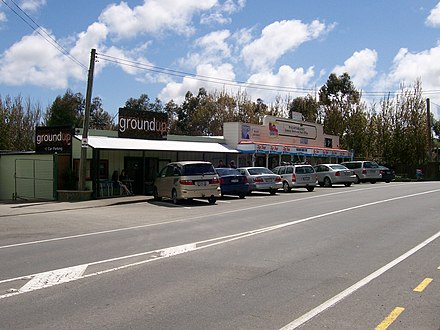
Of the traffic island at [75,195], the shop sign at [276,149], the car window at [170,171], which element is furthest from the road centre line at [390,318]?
the shop sign at [276,149]

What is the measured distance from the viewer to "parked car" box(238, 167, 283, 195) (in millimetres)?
23484

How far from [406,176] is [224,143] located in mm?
27471

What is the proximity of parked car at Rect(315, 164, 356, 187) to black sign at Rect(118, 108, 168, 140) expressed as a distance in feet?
36.0

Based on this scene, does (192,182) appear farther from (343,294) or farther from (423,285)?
(343,294)

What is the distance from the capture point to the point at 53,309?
5629 millimetres

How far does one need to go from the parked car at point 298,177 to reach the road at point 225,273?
38.9 feet

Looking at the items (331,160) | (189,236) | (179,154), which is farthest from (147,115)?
(331,160)

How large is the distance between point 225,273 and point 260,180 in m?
16.4

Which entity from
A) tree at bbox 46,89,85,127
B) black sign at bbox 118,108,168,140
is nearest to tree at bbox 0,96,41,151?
tree at bbox 46,89,85,127

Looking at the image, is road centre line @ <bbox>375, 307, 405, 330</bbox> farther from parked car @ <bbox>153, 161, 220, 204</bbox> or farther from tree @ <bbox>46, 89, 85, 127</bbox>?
tree @ <bbox>46, 89, 85, 127</bbox>

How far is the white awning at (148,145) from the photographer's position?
22422 mm

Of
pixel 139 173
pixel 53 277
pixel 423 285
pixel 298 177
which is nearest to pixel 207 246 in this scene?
pixel 53 277

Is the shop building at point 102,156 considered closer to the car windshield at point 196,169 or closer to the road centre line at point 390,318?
the car windshield at point 196,169

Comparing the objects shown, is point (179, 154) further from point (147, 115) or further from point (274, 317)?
point (274, 317)
